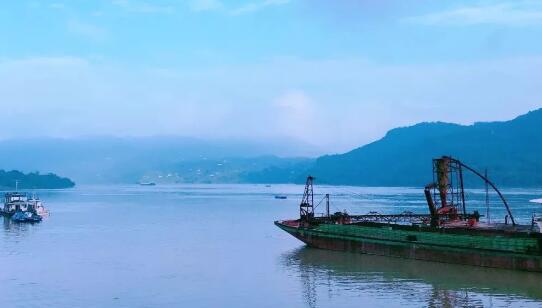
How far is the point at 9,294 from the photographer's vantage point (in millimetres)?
53656

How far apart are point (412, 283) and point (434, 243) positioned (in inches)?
448

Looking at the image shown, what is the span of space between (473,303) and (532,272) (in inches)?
476

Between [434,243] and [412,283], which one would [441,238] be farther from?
[412,283]

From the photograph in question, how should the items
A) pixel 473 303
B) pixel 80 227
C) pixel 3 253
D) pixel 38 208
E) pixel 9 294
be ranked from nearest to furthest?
pixel 473 303
pixel 9 294
pixel 3 253
pixel 80 227
pixel 38 208

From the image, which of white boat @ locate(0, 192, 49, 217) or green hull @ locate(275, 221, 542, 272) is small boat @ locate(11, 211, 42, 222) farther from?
green hull @ locate(275, 221, 542, 272)

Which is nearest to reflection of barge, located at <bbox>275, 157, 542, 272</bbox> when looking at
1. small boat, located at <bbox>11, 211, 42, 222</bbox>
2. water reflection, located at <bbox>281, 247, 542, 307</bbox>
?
water reflection, located at <bbox>281, 247, 542, 307</bbox>

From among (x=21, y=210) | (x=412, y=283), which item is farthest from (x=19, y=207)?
(x=412, y=283)

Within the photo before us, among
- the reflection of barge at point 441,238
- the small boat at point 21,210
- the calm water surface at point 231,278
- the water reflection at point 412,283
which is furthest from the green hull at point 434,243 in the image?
the small boat at point 21,210

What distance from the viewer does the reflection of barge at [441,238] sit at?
60406mm

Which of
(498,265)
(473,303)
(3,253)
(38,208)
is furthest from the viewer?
(38,208)

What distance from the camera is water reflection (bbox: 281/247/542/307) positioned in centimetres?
5109

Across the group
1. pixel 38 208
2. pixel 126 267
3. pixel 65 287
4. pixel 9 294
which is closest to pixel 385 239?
pixel 126 267

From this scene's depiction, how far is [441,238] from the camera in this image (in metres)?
68.3

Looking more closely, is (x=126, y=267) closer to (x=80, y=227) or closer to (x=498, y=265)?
(x=498, y=265)
